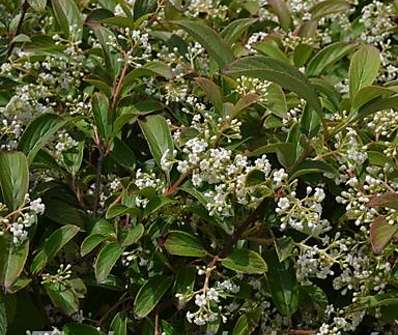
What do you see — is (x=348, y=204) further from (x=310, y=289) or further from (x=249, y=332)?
(x=249, y=332)

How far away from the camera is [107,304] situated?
1.92 m

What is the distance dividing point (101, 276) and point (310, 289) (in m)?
0.50

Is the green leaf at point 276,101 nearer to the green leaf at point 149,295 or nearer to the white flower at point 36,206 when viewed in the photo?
the green leaf at point 149,295

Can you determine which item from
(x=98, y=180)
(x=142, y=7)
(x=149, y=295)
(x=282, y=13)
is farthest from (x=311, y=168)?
(x=282, y=13)

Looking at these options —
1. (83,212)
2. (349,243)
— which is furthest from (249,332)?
(83,212)

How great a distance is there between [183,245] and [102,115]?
15.4 inches

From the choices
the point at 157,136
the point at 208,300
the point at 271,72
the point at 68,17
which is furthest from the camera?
the point at 68,17

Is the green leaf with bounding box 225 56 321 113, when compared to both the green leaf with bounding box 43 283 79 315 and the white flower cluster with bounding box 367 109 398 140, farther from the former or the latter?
the green leaf with bounding box 43 283 79 315

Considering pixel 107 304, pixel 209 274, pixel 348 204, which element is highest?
pixel 348 204

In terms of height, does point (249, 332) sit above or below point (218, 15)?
below

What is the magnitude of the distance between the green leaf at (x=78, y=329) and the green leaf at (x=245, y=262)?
31cm

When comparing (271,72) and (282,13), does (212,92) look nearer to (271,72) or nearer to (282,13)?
(271,72)

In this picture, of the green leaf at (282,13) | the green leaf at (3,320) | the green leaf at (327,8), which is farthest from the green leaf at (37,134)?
the green leaf at (327,8)

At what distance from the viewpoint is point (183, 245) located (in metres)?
1.72
